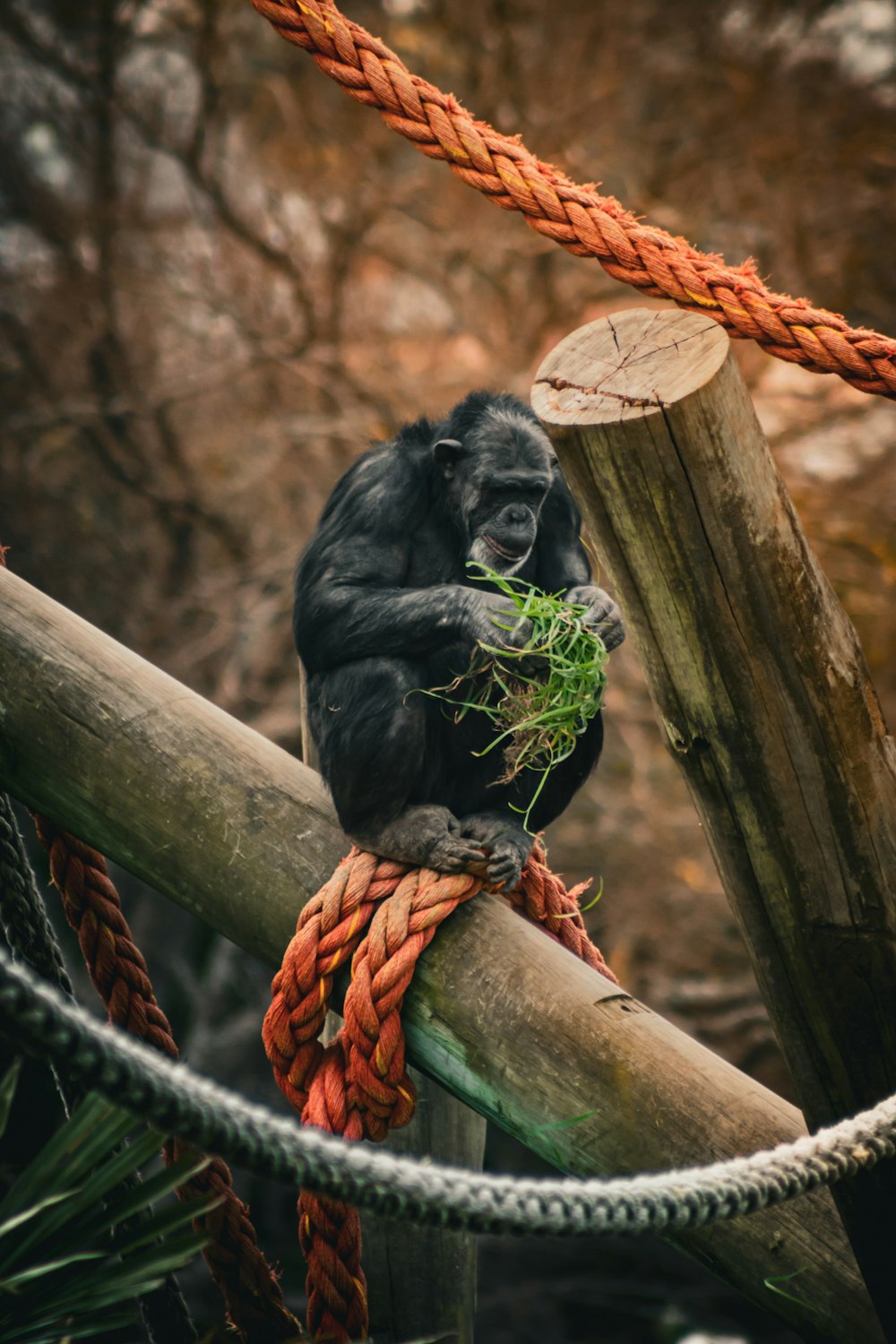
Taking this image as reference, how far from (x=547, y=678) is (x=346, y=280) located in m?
4.95

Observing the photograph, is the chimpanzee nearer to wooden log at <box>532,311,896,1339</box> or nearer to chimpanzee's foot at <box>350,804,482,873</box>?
chimpanzee's foot at <box>350,804,482,873</box>

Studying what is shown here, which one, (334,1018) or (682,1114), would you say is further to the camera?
(334,1018)

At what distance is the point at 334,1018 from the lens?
284 centimetres

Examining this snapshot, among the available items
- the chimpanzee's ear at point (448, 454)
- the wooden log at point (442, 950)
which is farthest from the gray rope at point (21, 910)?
the chimpanzee's ear at point (448, 454)

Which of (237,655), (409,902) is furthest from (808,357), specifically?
(237,655)

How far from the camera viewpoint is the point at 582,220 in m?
1.95

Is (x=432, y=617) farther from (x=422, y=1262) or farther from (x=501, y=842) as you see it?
(x=422, y=1262)

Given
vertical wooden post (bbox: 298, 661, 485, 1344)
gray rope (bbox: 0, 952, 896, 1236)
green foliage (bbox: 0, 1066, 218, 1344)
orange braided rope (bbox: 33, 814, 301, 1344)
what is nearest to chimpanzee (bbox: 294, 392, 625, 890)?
vertical wooden post (bbox: 298, 661, 485, 1344)

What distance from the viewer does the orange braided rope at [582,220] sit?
1.93 meters

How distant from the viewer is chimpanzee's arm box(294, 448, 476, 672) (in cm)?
266

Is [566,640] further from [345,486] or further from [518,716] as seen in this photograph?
[345,486]

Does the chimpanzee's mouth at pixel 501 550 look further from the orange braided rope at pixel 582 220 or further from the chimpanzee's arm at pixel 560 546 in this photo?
the orange braided rope at pixel 582 220

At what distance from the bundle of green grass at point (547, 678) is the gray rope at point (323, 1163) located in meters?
0.96

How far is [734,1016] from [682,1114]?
14.3 ft
